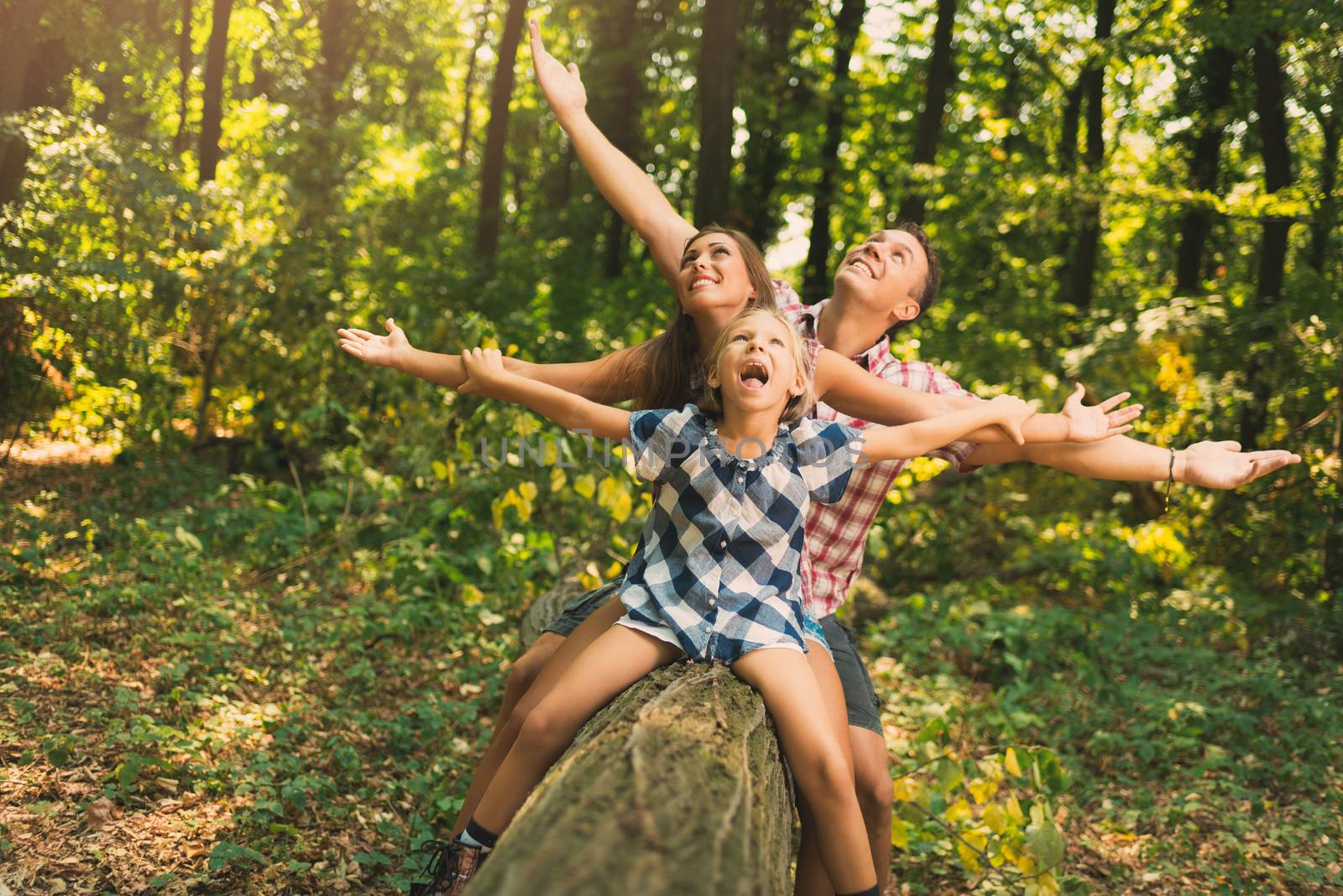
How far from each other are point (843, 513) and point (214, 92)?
1060cm

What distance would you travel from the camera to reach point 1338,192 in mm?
8430

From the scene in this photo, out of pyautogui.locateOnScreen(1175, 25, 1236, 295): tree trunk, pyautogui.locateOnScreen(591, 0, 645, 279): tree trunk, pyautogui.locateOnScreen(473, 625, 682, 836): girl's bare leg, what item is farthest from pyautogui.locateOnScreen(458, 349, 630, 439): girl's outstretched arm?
pyautogui.locateOnScreen(591, 0, 645, 279): tree trunk

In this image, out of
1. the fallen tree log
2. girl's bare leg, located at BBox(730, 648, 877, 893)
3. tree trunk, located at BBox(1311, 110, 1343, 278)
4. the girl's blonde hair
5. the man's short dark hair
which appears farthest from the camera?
tree trunk, located at BBox(1311, 110, 1343, 278)

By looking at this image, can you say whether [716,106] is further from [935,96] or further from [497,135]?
[497,135]

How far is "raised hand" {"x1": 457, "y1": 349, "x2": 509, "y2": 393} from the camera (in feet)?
9.43

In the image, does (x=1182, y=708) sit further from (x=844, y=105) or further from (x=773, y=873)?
(x=844, y=105)

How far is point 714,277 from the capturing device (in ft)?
9.78

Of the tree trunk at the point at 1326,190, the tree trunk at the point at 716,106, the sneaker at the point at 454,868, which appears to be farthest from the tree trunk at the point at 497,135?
the sneaker at the point at 454,868

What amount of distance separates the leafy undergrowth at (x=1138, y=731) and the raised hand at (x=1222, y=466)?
136 cm

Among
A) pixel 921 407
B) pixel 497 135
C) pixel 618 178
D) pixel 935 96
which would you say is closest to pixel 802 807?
pixel 921 407

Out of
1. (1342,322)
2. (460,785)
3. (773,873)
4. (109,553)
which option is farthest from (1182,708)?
(109,553)

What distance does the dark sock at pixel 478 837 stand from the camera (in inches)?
97.6

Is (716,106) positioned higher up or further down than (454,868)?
higher up

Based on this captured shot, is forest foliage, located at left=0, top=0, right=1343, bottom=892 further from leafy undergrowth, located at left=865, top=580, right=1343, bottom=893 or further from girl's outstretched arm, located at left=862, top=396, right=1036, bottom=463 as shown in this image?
girl's outstretched arm, located at left=862, top=396, right=1036, bottom=463
